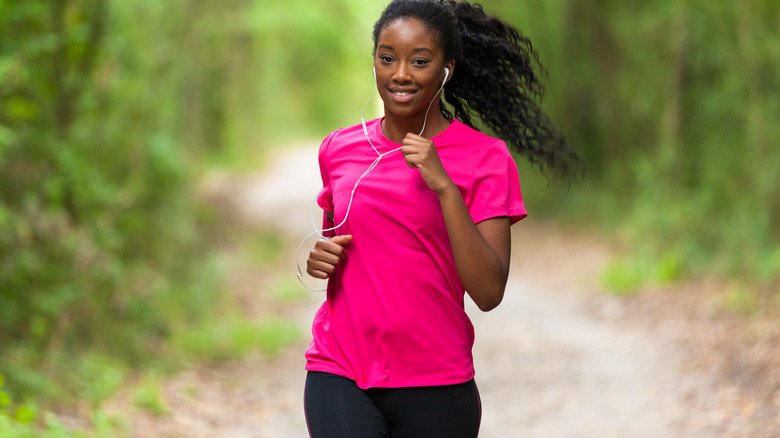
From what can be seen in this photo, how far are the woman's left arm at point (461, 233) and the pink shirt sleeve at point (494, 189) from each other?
0.07 metres

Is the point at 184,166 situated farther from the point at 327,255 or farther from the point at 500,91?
the point at 327,255

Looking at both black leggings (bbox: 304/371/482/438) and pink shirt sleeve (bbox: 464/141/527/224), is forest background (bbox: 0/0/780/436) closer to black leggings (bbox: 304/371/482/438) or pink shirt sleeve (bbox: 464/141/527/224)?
pink shirt sleeve (bbox: 464/141/527/224)

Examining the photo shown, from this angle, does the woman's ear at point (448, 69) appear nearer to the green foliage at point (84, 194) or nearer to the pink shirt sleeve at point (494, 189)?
the pink shirt sleeve at point (494, 189)

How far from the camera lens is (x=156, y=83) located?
7.28 meters

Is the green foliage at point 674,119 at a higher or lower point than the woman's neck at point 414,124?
higher

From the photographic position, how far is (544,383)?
20.5ft

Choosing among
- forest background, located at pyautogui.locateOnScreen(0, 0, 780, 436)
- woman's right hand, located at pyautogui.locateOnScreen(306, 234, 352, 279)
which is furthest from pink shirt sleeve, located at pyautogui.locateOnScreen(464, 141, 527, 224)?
forest background, located at pyautogui.locateOnScreen(0, 0, 780, 436)

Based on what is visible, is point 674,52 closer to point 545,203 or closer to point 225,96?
point 545,203

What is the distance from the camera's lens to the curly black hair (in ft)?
8.45

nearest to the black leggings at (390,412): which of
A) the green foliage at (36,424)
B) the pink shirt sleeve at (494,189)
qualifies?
the pink shirt sleeve at (494,189)

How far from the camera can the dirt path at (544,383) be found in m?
5.21

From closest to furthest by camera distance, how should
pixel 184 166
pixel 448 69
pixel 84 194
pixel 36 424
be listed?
pixel 448 69
pixel 36 424
pixel 84 194
pixel 184 166

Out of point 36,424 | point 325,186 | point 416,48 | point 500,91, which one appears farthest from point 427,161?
point 36,424

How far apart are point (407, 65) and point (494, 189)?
391 millimetres
